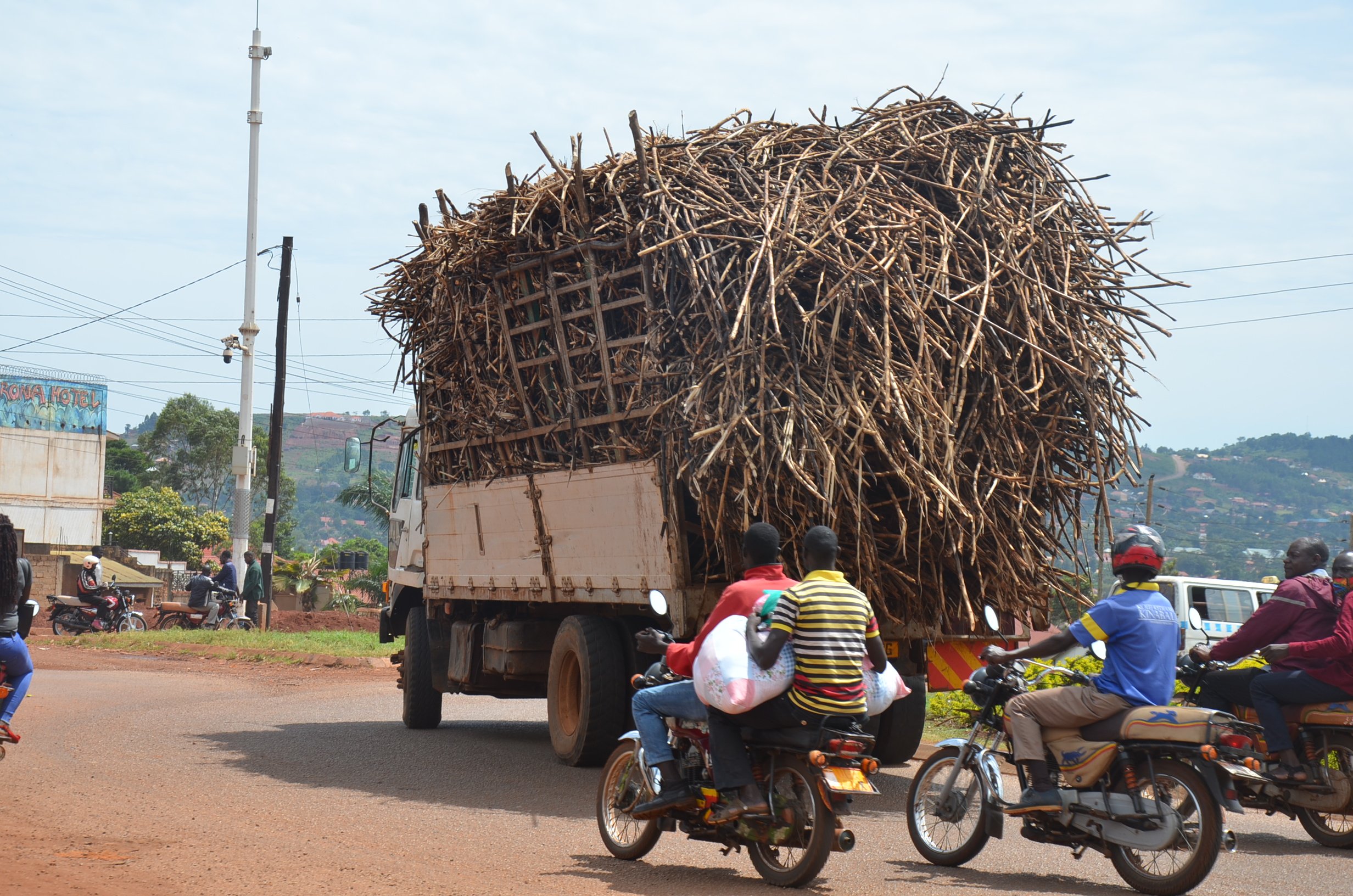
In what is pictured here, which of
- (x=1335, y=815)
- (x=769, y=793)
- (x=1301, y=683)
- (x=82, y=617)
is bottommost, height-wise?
(x=1335, y=815)

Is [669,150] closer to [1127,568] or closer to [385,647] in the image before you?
[1127,568]

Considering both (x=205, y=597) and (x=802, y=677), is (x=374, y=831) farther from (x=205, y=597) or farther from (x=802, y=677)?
(x=205, y=597)

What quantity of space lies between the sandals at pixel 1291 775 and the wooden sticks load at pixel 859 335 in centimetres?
177

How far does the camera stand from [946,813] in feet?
22.6

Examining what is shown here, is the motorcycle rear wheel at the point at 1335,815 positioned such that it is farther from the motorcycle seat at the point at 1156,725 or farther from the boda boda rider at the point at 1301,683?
the motorcycle seat at the point at 1156,725

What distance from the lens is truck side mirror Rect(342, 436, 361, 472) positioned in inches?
586

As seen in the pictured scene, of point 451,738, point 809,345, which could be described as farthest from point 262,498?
point 809,345

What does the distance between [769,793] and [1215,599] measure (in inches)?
729

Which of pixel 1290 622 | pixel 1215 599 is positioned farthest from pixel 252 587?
pixel 1290 622

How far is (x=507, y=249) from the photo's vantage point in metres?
10.5

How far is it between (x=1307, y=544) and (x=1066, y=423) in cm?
164

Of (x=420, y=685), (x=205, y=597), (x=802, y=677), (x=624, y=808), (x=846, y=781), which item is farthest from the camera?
(x=205, y=597)

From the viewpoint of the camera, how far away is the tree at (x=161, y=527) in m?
65.5

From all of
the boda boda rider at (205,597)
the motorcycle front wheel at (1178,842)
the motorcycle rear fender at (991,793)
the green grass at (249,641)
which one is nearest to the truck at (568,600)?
the motorcycle rear fender at (991,793)
